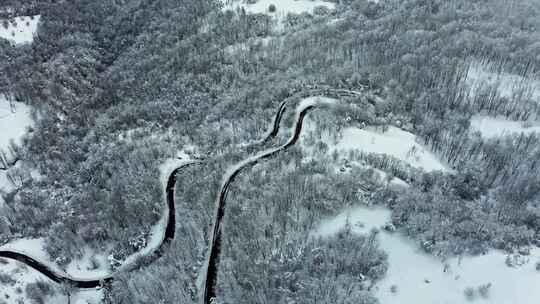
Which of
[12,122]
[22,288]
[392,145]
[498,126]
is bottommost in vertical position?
[22,288]

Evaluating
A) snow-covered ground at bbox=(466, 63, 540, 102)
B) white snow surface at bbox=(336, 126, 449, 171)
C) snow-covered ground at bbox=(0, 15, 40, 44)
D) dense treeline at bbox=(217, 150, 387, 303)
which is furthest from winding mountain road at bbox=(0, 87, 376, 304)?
snow-covered ground at bbox=(0, 15, 40, 44)

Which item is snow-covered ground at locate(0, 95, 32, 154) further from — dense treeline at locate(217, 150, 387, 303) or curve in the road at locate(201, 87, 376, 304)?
dense treeline at locate(217, 150, 387, 303)

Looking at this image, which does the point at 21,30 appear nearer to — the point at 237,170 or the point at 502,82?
the point at 237,170

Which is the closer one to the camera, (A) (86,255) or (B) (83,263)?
(B) (83,263)

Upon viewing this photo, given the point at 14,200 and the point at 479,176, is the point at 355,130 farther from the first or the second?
the point at 14,200

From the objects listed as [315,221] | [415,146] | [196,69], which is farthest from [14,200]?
[415,146]

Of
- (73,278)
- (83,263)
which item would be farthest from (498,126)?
(73,278)

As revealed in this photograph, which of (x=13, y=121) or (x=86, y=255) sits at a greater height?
(x=13, y=121)
